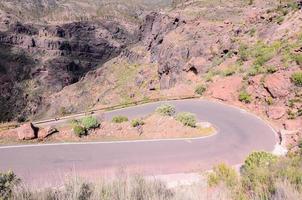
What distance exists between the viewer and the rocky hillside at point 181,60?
26438 mm

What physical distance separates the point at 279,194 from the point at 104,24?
654 feet

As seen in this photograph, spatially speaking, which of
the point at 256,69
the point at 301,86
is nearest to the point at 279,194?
the point at 301,86

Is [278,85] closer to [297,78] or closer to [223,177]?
[297,78]

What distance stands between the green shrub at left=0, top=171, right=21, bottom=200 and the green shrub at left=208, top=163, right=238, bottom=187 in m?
4.39

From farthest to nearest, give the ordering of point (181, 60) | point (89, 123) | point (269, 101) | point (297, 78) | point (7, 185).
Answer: point (181, 60) < point (269, 101) < point (297, 78) < point (89, 123) < point (7, 185)

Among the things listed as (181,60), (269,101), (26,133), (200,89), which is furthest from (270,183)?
(181,60)

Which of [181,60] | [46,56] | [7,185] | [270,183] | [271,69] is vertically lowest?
[46,56]

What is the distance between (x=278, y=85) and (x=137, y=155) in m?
13.2

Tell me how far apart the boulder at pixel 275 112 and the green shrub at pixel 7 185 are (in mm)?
18149

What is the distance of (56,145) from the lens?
16.0 m

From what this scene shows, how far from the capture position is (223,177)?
10000mm

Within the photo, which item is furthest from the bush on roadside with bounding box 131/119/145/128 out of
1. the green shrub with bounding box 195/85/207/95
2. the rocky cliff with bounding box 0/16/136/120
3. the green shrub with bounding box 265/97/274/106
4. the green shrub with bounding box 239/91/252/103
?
the rocky cliff with bounding box 0/16/136/120

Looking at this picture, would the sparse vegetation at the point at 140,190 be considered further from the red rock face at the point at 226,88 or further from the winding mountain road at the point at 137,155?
the red rock face at the point at 226,88

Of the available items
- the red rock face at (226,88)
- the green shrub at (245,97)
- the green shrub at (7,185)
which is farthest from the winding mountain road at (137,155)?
the red rock face at (226,88)
